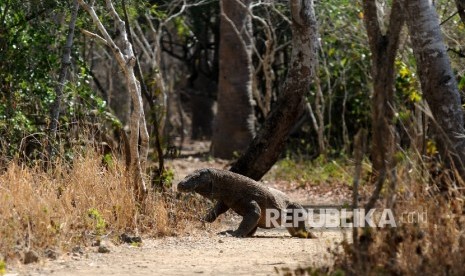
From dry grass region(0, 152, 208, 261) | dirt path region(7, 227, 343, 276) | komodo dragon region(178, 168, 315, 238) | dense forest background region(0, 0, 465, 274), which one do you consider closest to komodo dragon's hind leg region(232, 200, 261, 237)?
komodo dragon region(178, 168, 315, 238)

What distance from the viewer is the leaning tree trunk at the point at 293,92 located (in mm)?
12391

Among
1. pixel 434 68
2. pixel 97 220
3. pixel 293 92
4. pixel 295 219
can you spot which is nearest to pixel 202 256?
pixel 97 220

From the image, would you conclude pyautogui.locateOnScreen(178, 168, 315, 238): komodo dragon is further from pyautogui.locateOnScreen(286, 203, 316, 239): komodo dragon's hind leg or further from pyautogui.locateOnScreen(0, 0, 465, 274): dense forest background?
pyautogui.locateOnScreen(0, 0, 465, 274): dense forest background

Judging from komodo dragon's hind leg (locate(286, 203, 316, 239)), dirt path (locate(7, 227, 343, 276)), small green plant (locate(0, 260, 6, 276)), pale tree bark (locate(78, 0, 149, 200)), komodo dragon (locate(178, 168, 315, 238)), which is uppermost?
pale tree bark (locate(78, 0, 149, 200))

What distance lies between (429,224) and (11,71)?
7212 mm

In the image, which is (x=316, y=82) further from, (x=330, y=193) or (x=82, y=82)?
(x=82, y=82)

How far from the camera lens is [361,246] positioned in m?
7.21

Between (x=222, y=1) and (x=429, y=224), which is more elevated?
(x=222, y=1)

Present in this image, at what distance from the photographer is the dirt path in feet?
26.5

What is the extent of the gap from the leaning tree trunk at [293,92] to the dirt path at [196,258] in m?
2.36

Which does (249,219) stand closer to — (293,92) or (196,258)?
(196,258)

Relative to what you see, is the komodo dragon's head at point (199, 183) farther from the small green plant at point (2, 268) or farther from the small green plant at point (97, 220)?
the small green plant at point (2, 268)

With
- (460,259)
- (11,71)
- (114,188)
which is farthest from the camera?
(11,71)


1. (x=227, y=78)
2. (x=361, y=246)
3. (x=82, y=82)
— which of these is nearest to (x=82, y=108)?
(x=82, y=82)
